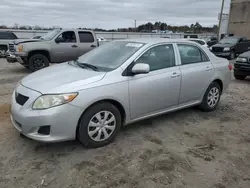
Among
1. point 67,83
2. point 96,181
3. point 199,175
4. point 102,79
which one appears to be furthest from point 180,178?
point 67,83

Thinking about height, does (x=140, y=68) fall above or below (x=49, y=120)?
above

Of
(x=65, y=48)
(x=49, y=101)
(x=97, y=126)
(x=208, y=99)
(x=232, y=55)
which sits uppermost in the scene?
(x=49, y=101)

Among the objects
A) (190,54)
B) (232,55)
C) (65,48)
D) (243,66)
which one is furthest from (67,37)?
(232,55)

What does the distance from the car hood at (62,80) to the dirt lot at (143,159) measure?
915mm

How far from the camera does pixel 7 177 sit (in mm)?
2781

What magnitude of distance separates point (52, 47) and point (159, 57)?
683 centimetres

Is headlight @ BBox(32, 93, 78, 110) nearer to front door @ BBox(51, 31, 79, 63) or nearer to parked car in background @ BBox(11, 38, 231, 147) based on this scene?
parked car in background @ BBox(11, 38, 231, 147)

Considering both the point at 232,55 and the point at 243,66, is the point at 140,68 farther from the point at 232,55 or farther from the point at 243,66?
the point at 232,55

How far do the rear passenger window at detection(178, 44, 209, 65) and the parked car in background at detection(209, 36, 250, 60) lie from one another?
12.6 metres

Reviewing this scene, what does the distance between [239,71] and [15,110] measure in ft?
26.2

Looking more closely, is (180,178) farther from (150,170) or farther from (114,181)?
(114,181)

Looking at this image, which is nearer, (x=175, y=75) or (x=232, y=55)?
(x=175, y=75)

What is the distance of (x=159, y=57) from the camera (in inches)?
161

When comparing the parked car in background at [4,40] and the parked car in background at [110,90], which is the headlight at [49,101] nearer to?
the parked car in background at [110,90]
